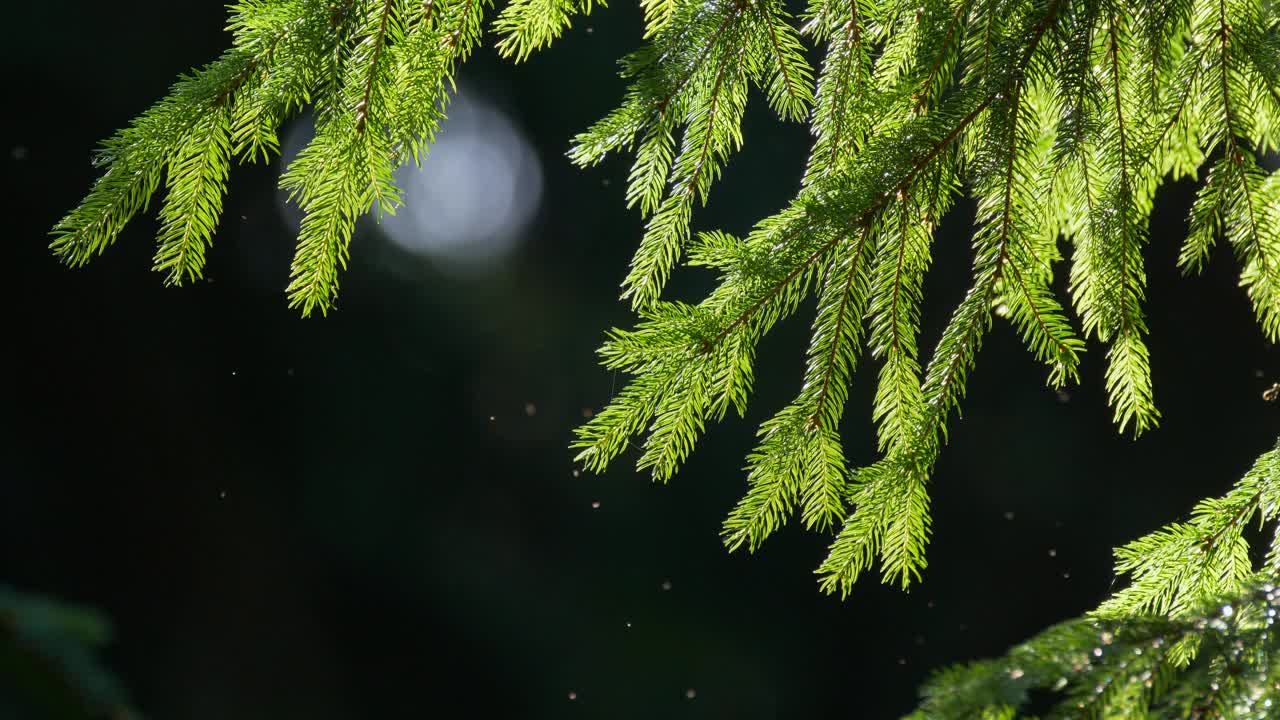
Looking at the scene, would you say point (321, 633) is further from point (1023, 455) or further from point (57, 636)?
point (57, 636)

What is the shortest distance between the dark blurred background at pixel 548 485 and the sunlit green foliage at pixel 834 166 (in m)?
3.67

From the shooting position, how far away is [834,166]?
3.09 feet

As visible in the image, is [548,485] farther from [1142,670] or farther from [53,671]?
[53,671]

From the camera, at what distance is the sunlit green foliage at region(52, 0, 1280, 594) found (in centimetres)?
85

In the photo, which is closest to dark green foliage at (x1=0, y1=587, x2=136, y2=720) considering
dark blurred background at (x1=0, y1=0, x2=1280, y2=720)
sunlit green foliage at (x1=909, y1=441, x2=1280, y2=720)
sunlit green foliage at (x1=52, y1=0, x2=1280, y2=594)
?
sunlit green foliage at (x1=909, y1=441, x2=1280, y2=720)

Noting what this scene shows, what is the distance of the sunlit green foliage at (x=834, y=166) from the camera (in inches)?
33.3

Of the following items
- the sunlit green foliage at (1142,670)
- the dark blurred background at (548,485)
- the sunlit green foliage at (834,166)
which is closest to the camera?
the sunlit green foliage at (1142,670)

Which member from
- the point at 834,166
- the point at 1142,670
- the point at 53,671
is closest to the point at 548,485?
the point at 834,166

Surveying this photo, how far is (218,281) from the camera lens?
14.9 ft

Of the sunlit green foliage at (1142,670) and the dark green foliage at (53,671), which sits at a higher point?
the dark green foliage at (53,671)

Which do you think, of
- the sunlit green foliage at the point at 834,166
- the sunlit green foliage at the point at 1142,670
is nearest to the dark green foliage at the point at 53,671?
the sunlit green foliage at the point at 1142,670

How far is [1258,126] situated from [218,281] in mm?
4350

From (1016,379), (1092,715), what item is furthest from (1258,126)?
(1016,379)

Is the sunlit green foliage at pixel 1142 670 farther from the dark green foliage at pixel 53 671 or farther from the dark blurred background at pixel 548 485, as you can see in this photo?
Answer: the dark blurred background at pixel 548 485
